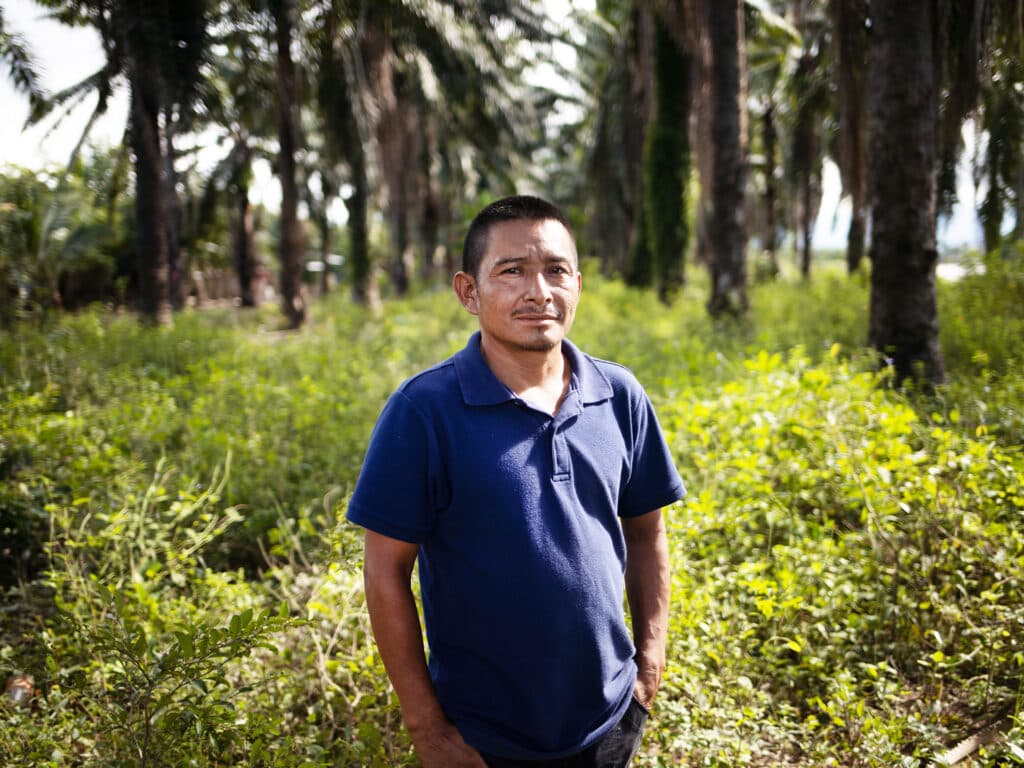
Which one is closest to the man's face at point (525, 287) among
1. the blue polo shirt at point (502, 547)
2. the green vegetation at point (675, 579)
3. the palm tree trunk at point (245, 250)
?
the blue polo shirt at point (502, 547)

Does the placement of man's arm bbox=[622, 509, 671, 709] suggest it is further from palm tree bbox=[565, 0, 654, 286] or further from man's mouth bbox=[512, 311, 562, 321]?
palm tree bbox=[565, 0, 654, 286]

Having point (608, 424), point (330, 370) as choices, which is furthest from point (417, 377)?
point (330, 370)

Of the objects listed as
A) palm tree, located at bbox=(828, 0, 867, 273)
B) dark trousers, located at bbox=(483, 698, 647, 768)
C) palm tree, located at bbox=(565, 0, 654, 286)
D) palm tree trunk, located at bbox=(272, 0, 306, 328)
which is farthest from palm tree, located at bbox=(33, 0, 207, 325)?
dark trousers, located at bbox=(483, 698, 647, 768)

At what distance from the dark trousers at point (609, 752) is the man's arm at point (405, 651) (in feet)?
0.30

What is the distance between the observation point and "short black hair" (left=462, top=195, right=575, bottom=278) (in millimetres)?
1937

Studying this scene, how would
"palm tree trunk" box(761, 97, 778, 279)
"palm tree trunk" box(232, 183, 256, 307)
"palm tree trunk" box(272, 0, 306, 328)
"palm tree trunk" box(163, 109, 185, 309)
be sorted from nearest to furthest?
"palm tree trunk" box(272, 0, 306, 328)
"palm tree trunk" box(163, 109, 185, 309)
"palm tree trunk" box(761, 97, 778, 279)
"palm tree trunk" box(232, 183, 256, 307)

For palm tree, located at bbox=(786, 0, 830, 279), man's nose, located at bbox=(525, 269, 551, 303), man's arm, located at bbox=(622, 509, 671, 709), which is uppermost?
palm tree, located at bbox=(786, 0, 830, 279)

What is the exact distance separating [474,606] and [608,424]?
1.93 ft

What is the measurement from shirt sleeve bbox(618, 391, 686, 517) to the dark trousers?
535mm

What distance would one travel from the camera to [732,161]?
33.7 feet

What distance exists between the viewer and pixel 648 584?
2.15 meters

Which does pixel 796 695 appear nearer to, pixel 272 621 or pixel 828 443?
pixel 828 443

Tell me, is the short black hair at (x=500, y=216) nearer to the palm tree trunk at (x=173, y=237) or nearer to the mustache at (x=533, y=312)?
the mustache at (x=533, y=312)

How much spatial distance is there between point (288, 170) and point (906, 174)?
38.1 feet
